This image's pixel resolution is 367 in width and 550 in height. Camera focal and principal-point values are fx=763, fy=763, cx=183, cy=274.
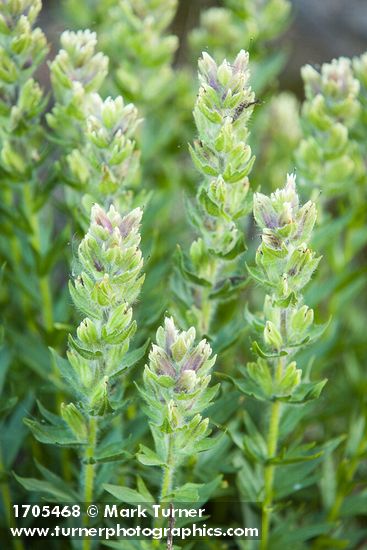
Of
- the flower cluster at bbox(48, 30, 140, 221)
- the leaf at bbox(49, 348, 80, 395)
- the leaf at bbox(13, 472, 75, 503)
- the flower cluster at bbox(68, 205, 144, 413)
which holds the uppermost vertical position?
the flower cluster at bbox(48, 30, 140, 221)

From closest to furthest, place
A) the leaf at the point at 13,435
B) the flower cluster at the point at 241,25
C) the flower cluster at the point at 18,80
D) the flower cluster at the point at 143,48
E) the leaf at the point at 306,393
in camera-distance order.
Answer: the leaf at the point at 306,393 → the flower cluster at the point at 18,80 → the leaf at the point at 13,435 → the flower cluster at the point at 143,48 → the flower cluster at the point at 241,25

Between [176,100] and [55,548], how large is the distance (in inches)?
75.1

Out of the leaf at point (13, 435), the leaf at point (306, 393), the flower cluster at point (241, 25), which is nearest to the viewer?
the leaf at point (306, 393)

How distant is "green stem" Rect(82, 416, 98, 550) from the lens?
5.91 ft

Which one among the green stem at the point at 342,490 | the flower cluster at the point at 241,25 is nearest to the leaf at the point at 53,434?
the green stem at the point at 342,490

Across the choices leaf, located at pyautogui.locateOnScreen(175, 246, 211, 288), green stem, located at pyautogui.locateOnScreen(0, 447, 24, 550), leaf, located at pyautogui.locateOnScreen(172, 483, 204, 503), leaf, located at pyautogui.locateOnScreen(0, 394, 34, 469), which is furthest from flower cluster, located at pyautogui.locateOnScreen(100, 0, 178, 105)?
leaf, located at pyautogui.locateOnScreen(172, 483, 204, 503)

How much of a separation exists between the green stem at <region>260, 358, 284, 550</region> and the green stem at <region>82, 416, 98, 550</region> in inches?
17.6

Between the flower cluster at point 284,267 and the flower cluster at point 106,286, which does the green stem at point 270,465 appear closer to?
the flower cluster at point 284,267

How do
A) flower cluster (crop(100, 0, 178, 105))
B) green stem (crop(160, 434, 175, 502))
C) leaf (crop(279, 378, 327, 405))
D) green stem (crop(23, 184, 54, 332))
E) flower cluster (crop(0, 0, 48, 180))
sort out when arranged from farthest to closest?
flower cluster (crop(100, 0, 178, 105)) → green stem (crop(23, 184, 54, 332)) → flower cluster (crop(0, 0, 48, 180)) → leaf (crop(279, 378, 327, 405)) → green stem (crop(160, 434, 175, 502))

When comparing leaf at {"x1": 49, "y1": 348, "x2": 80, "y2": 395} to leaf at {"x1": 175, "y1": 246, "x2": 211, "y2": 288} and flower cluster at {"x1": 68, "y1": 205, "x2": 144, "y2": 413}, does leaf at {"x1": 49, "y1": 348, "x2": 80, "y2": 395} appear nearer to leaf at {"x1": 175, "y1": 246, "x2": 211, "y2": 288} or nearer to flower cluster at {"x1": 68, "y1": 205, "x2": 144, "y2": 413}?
flower cluster at {"x1": 68, "y1": 205, "x2": 144, "y2": 413}

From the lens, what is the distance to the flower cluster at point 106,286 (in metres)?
1.58

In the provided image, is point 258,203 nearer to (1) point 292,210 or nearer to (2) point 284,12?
(1) point 292,210

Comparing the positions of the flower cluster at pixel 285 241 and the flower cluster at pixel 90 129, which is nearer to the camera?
the flower cluster at pixel 285 241

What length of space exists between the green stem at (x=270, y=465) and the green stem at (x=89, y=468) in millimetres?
447
